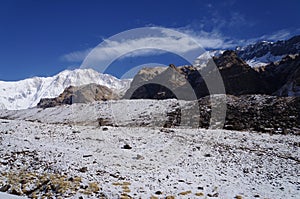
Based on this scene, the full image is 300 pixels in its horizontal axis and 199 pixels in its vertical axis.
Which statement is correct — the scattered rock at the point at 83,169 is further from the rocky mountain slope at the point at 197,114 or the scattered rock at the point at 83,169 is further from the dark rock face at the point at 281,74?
the dark rock face at the point at 281,74

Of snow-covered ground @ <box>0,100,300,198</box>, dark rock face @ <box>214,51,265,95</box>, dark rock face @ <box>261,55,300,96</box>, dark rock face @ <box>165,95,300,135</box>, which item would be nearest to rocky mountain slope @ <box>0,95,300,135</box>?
dark rock face @ <box>165,95,300,135</box>

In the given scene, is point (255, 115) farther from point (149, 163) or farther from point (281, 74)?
point (281, 74)

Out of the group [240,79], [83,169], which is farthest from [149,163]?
[240,79]

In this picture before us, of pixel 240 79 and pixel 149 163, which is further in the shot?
pixel 240 79

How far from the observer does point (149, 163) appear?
53.0ft

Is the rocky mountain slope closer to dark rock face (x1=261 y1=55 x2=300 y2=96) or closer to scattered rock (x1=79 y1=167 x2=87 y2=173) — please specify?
scattered rock (x1=79 y1=167 x2=87 y2=173)

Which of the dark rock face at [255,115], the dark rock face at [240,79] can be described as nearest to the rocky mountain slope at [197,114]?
the dark rock face at [255,115]

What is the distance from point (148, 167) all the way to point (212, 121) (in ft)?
54.3

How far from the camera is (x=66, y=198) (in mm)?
11609

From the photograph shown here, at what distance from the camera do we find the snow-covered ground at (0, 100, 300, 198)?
12656mm

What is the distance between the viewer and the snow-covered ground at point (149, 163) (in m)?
12.7

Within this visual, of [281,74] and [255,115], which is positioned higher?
[281,74]

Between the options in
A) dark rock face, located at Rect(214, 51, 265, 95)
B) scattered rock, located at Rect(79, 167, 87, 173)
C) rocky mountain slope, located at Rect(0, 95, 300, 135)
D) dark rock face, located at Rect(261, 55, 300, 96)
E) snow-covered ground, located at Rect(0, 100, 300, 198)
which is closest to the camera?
snow-covered ground, located at Rect(0, 100, 300, 198)

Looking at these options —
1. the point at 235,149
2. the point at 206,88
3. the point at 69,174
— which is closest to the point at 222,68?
the point at 206,88
